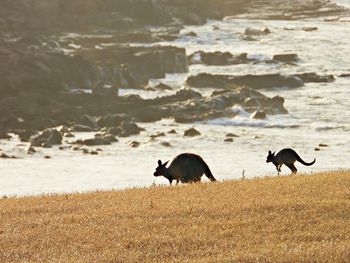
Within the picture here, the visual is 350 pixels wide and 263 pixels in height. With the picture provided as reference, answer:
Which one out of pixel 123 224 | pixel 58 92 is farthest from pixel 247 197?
pixel 58 92

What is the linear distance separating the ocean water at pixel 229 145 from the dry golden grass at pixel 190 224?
353 inches

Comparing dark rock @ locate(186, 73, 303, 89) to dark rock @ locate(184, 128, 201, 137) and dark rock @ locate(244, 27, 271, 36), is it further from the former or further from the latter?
dark rock @ locate(244, 27, 271, 36)

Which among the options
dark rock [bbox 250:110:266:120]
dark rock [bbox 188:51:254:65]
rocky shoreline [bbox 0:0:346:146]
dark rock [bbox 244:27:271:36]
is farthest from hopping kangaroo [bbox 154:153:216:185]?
dark rock [bbox 244:27:271:36]

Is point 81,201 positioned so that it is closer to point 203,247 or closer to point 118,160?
point 203,247

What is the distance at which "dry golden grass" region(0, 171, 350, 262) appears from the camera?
13492 mm

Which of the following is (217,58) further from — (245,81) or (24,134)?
(24,134)

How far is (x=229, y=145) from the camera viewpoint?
5172 centimetres

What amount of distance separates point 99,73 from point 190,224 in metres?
62.6

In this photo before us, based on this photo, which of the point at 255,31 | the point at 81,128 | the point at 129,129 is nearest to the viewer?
the point at 129,129

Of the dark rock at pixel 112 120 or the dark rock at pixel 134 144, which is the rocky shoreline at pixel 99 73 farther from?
the dark rock at pixel 134 144

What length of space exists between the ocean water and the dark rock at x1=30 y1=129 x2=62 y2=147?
86cm

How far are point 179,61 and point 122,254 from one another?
246 feet

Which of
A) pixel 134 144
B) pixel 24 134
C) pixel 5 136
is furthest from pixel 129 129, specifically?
pixel 5 136

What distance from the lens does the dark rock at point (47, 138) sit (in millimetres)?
52700
